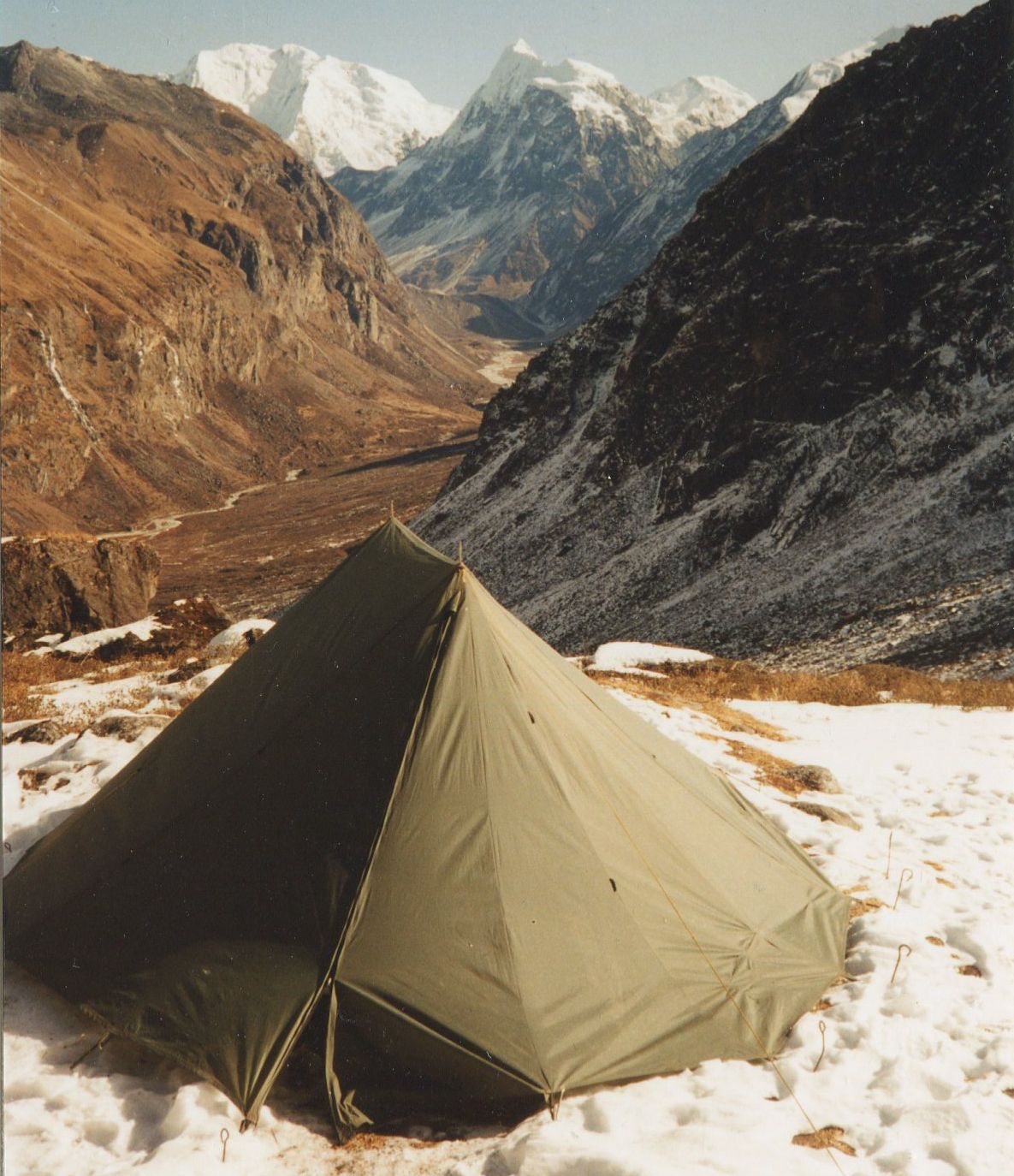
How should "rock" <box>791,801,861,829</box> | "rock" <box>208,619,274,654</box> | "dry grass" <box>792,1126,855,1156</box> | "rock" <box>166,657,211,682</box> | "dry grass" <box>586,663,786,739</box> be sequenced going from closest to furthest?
"dry grass" <box>792,1126,855,1156</box>
"rock" <box>791,801,861,829</box>
"dry grass" <box>586,663,786,739</box>
"rock" <box>166,657,211,682</box>
"rock" <box>208,619,274,654</box>


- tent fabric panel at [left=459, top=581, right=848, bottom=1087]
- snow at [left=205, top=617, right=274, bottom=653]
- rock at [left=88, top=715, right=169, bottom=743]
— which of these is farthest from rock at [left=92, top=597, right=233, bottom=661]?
tent fabric panel at [left=459, top=581, right=848, bottom=1087]

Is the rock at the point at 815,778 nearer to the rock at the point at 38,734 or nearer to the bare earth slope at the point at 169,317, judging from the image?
the rock at the point at 38,734

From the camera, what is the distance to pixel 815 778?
460 inches

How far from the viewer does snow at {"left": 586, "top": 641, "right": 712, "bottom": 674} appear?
2006cm

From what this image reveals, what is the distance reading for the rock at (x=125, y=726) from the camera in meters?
10.9

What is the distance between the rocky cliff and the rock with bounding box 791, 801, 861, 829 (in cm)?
1362

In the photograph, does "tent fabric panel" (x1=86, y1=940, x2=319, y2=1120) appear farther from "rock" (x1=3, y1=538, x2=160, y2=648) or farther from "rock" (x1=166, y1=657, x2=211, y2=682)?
"rock" (x1=3, y1=538, x2=160, y2=648)

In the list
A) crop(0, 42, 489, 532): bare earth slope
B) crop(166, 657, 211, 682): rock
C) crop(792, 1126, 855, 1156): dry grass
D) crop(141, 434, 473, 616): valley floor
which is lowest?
crop(141, 434, 473, 616): valley floor

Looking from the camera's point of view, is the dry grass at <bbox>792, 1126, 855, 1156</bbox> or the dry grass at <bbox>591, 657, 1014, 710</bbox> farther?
the dry grass at <bbox>591, 657, 1014, 710</bbox>

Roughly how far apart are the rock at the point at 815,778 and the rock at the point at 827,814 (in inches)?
44.2

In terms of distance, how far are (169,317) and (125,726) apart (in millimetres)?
110730

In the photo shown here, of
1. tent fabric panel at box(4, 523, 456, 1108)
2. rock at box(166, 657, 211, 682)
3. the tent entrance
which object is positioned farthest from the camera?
rock at box(166, 657, 211, 682)

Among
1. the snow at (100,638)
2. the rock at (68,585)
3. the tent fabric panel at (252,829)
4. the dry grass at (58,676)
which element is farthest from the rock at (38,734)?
the rock at (68,585)

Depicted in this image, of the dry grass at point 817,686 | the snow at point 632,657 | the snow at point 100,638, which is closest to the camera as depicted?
the dry grass at point 817,686
